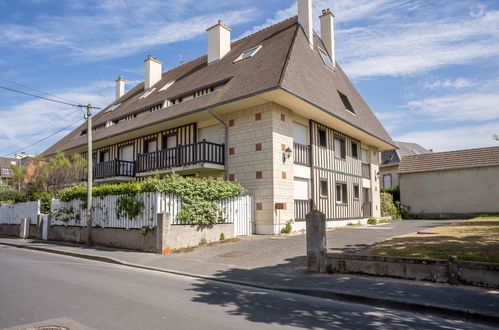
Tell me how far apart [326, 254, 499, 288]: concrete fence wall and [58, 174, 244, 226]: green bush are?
5.86 m

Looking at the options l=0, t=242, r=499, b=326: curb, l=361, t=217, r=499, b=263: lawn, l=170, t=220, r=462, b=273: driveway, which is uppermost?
l=361, t=217, r=499, b=263: lawn

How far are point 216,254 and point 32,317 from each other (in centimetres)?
670

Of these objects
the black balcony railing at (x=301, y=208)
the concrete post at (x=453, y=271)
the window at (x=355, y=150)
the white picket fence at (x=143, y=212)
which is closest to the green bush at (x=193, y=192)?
the white picket fence at (x=143, y=212)

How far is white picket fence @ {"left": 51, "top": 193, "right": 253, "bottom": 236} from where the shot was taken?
12.4 metres

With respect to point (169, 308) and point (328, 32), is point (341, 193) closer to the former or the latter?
point (328, 32)

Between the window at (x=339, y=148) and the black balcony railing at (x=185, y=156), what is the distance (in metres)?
6.77

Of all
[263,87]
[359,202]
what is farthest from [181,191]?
[359,202]

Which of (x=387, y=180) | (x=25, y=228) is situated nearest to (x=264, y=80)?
(x=25, y=228)

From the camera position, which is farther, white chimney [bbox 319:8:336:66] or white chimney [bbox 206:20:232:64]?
white chimney [bbox 319:8:336:66]

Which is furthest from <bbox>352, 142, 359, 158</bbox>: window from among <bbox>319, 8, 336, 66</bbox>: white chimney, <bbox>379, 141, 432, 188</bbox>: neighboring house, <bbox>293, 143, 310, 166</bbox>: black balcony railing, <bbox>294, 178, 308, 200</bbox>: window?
<bbox>379, 141, 432, 188</bbox>: neighboring house

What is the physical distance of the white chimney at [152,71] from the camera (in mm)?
26344

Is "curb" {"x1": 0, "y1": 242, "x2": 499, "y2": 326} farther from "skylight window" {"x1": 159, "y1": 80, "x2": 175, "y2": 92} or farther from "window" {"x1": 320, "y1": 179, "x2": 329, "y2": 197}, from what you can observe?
"skylight window" {"x1": 159, "y1": 80, "x2": 175, "y2": 92}

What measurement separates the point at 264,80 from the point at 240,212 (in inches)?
210

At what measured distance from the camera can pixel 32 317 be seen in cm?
501
